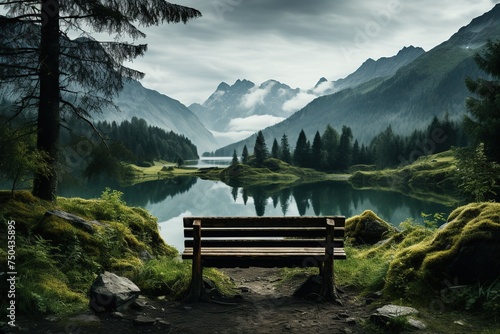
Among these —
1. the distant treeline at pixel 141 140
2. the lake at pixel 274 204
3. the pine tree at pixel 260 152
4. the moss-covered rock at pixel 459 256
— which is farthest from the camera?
the distant treeline at pixel 141 140

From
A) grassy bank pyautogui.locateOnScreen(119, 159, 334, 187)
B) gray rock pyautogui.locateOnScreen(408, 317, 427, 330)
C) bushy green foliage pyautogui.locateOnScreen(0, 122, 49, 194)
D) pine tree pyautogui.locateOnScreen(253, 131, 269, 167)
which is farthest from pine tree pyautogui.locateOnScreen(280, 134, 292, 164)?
gray rock pyautogui.locateOnScreen(408, 317, 427, 330)

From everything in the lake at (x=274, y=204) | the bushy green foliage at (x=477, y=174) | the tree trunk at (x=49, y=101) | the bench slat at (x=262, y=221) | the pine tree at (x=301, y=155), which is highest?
the pine tree at (x=301, y=155)

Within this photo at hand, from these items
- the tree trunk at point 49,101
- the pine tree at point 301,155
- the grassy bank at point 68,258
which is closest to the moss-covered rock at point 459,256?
the grassy bank at point 68,258

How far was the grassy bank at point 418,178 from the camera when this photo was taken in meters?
86.4

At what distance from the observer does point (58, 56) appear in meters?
12.2

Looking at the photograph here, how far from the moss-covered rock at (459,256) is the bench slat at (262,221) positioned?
1.60 metres

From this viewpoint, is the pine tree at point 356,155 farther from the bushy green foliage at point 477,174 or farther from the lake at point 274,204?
the bushy green foliage at point 477,174

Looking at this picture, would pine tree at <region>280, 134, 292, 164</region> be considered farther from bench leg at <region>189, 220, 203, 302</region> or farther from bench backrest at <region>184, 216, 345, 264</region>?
bench leg at <region>189, 220, 203, 302</region>

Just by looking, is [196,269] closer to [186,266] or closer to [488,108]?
[186,266]

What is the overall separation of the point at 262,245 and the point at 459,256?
12.5ft

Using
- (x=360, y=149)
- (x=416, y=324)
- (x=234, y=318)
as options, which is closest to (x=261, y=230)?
(x=234, y=318)

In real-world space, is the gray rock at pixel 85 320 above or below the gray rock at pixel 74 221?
below

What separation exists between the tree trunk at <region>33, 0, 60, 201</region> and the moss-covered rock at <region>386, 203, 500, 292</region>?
31.8 ft

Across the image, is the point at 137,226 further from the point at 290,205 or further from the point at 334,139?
the point at 334,139
